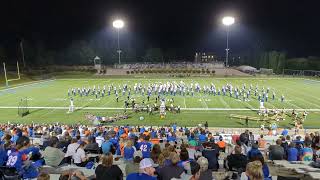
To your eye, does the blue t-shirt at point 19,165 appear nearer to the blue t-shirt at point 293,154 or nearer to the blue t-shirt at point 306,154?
the blue t-shirt at point 293,154

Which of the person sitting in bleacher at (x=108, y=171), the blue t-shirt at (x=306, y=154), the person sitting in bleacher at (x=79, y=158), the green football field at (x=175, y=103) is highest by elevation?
the person sitting in bleacher at (x=108, y=171)

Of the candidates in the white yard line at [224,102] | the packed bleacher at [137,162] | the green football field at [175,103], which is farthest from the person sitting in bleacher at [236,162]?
the white yard line at [224,102]

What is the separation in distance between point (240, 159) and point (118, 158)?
2726 millimetres

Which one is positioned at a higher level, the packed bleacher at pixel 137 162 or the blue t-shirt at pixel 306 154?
the packed bleacher at pixel 137 162

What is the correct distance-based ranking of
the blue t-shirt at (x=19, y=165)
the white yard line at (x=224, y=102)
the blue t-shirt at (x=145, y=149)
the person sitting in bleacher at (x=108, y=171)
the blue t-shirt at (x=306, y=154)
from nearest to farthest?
the person sitting in bleacher at (x=108, y=171) → the blue t-shirt at (x=19, y=165) → the blue t-shirt at (x=145, y=149) → the blue t-shirt at (x=306, y=154) → the white yard line at (x=224, y=102)

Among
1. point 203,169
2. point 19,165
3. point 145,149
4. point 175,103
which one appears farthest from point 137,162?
point 175,103

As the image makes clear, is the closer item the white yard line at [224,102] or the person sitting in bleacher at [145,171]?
the person sitting in bleacher at [145,171]

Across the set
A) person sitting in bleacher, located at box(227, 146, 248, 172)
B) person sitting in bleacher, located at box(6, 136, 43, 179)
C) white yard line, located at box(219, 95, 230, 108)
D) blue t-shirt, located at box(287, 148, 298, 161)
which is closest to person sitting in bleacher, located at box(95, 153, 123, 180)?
person sitting in bleacher, located at box(6, 136, 43, 179)

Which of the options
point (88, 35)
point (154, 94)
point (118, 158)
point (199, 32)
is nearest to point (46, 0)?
point (88, 35)

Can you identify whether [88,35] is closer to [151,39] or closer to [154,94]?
[151,39]

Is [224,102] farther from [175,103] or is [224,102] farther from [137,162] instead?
[137,162]

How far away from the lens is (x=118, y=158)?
8.38 metres

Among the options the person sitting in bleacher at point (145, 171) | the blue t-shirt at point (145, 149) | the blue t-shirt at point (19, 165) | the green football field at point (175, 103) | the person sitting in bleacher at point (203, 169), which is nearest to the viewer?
the person sitting in bleacher at point (145, 171)

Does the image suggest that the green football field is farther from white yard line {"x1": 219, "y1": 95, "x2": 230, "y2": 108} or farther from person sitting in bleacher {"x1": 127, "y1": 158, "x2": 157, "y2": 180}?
person sitting in bleacher {"x1": 127, "y1": 158, "x2": 157, "y2": 180}
